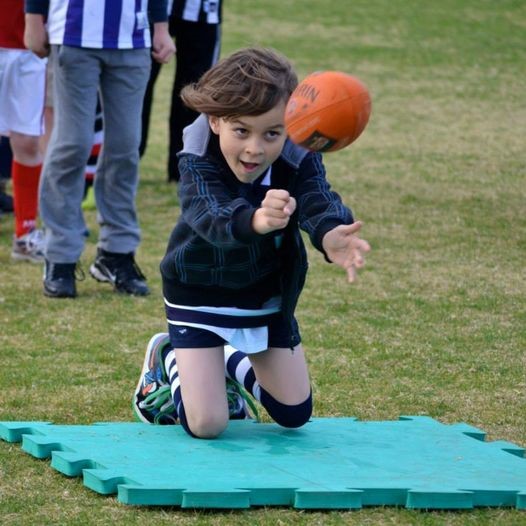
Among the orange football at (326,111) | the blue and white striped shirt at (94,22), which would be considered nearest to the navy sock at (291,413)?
the orange football at (326,111)

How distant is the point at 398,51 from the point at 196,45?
7483 millimetres

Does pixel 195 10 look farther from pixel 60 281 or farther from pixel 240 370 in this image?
pixel 240 370

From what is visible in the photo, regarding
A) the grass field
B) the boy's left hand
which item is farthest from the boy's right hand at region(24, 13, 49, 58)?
the boy's left hand

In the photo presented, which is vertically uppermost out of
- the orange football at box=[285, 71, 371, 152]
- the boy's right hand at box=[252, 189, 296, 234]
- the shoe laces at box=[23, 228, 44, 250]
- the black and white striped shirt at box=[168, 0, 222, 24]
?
the black and white striped shirt at box=[168, 0, 222, 24]

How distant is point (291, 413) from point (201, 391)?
30 centimetres

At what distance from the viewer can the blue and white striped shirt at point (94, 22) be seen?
223 inches

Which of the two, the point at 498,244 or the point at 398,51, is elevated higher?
the point at 398,51

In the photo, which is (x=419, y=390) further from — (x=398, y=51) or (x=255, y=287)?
(x=398, y=51)

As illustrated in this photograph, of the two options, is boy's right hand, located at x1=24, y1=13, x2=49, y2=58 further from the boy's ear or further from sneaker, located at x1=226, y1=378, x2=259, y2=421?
sneaker, located at x1=226, y1=378, x2=259, y2=421

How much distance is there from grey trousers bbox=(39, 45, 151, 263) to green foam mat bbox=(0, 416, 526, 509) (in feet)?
6.74

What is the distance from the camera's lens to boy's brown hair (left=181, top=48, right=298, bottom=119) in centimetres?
379

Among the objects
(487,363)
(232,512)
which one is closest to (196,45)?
(487,363)

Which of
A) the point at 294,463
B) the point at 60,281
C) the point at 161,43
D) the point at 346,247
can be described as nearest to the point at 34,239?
the point at 60,281

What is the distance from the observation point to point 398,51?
610 inches
